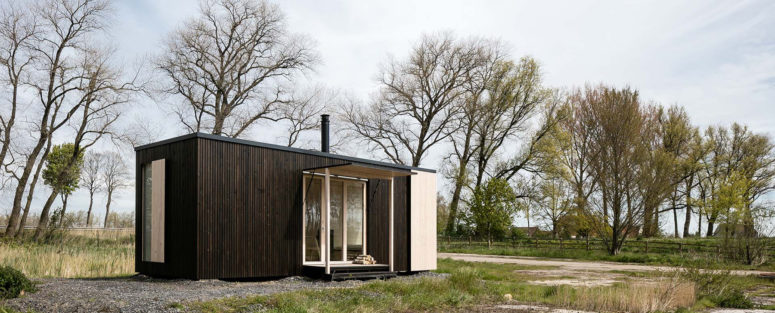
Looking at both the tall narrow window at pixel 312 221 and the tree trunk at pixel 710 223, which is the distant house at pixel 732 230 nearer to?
the tall narrow window at pixel 312 221

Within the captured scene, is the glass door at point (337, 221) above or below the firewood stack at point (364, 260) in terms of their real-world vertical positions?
above

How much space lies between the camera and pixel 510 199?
90.6ft

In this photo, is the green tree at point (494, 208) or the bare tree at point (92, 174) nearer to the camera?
the green tree at point (494, 208)

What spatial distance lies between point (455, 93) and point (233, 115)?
1069cm

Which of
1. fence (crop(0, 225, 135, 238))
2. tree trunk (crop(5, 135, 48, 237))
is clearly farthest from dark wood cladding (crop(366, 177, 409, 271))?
tree trunk (crop(5, 135, 48, 237))

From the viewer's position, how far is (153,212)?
1092 centimetres

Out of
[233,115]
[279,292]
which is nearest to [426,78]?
[233,115]

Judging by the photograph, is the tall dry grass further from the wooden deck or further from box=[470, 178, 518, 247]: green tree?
box=[470, 178, 518, 247]: green tree

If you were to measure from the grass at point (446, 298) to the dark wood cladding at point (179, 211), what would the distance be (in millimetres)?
2656

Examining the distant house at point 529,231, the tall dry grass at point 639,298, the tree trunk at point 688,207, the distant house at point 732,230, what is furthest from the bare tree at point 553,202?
the tall dry grass at point 639,298

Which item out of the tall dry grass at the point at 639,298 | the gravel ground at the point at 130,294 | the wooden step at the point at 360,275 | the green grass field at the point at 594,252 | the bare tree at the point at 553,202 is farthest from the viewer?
the bare tree at the point at 553,202

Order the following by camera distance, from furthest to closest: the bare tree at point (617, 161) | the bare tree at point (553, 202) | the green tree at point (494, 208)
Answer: the bare tree at point (553, 202) < the green tree at point (494, 208) < the bare tree at point (617, 161)

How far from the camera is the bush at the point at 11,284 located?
7.74 metres

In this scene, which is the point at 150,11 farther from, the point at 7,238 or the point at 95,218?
the point at 95,218
